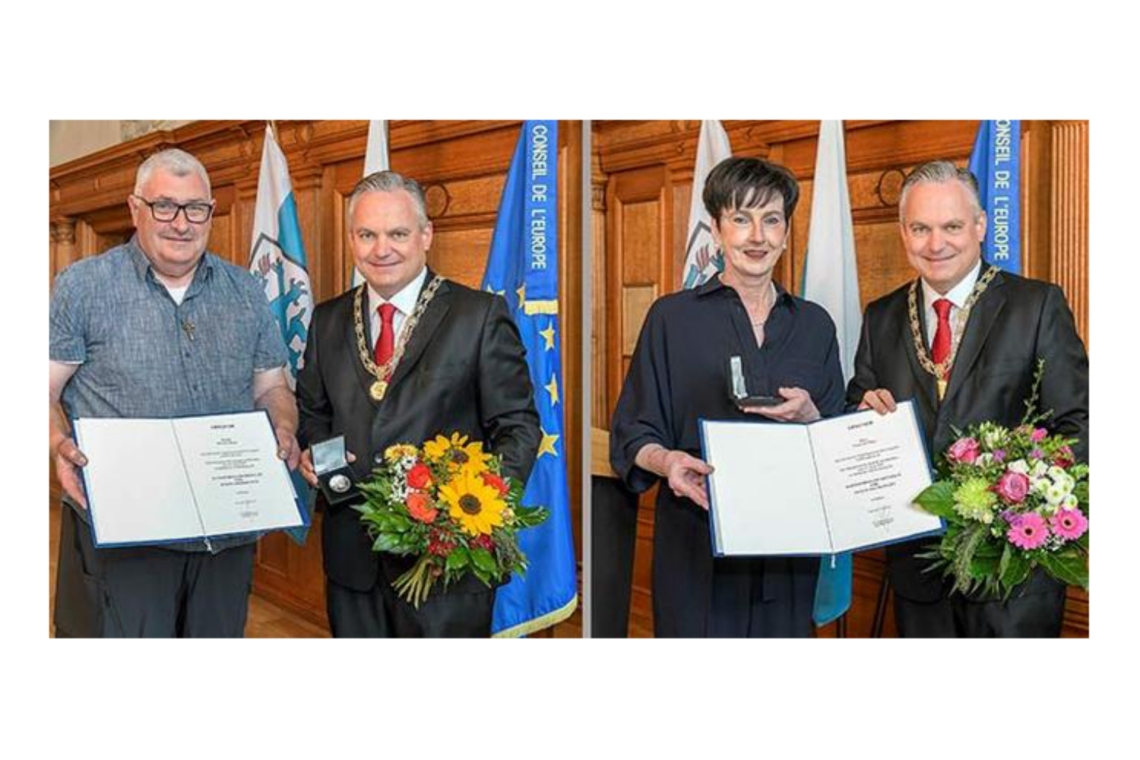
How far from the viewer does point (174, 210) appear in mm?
2471

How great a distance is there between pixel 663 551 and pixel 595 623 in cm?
27

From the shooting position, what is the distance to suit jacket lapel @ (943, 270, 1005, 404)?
2480 millimetres

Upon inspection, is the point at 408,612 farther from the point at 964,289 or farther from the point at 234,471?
the point at 964,289

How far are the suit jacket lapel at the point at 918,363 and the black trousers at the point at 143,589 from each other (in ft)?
5.57

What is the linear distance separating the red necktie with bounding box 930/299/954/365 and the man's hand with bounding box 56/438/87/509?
2069 millimetres

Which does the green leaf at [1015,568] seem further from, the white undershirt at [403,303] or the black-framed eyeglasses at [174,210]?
the black-framed eyeglasses at [174,210]

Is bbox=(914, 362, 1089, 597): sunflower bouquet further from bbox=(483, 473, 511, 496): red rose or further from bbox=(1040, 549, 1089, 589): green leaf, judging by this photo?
bbox=(483, 473, 511, 496): red rose

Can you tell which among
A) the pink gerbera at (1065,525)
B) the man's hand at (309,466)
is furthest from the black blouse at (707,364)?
the man's hand at (309,466)

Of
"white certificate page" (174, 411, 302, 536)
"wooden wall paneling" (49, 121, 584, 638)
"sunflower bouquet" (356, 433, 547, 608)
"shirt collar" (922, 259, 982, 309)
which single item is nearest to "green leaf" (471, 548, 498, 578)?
"sunflower bouquet" (356, 433, 547, 608)

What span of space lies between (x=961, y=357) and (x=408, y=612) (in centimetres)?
149
